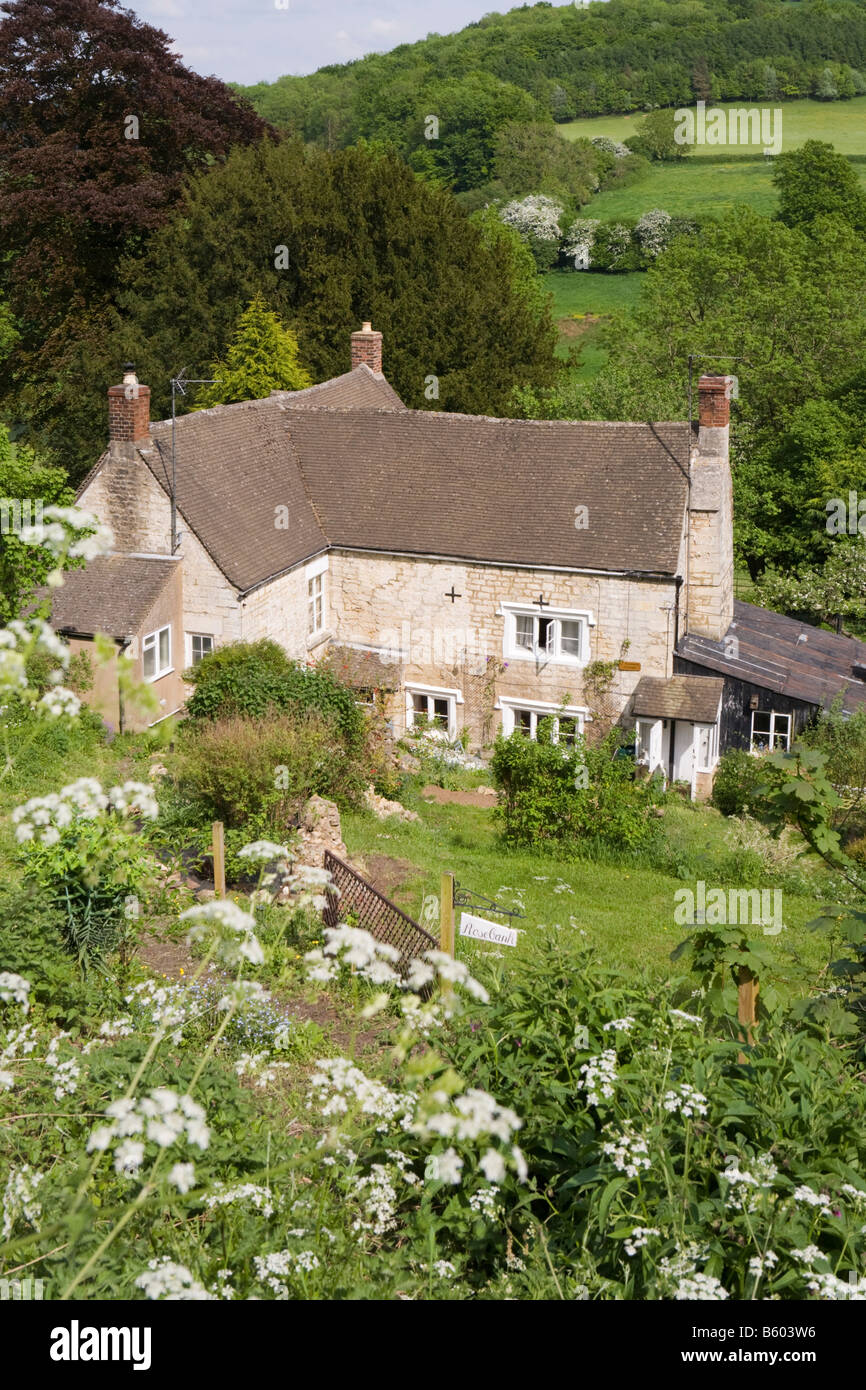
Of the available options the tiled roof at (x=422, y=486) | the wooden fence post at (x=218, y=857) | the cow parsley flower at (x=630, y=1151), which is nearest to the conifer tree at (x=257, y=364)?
the tiled roof at (x=422, y=486)

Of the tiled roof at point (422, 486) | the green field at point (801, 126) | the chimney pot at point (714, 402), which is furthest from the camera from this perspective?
the green field at point (801, 126)

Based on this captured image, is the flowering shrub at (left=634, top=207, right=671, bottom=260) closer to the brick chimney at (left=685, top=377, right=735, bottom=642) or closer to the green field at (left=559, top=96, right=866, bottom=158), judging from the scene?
the green field at (left=559, top=96, right=866, bottom=158)

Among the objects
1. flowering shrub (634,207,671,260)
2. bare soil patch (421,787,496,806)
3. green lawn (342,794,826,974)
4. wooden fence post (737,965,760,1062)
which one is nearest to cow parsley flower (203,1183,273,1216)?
wooden fence post (737,965,760,1062)

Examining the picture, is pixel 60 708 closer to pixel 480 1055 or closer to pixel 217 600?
pixel 480 1055

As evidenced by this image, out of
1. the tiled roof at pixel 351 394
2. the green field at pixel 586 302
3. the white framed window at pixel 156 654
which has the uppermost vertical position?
the green field at pixel 586 302

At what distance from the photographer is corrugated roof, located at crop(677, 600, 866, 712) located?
25703 mm

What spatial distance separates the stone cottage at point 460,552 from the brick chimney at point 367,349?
7.26 m

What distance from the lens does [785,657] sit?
91.0 ft

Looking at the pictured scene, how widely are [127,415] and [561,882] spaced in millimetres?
12474

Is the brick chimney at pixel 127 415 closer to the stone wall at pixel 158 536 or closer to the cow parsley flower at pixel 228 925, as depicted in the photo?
the stone wall at pixel 158 536

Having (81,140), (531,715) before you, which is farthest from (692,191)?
(531,715)

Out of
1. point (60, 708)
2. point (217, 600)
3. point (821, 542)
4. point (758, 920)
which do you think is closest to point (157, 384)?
point (217, 600)

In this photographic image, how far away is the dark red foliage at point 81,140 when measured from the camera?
127 ft

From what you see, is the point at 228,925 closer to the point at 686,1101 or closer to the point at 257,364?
the point at 686,1101
